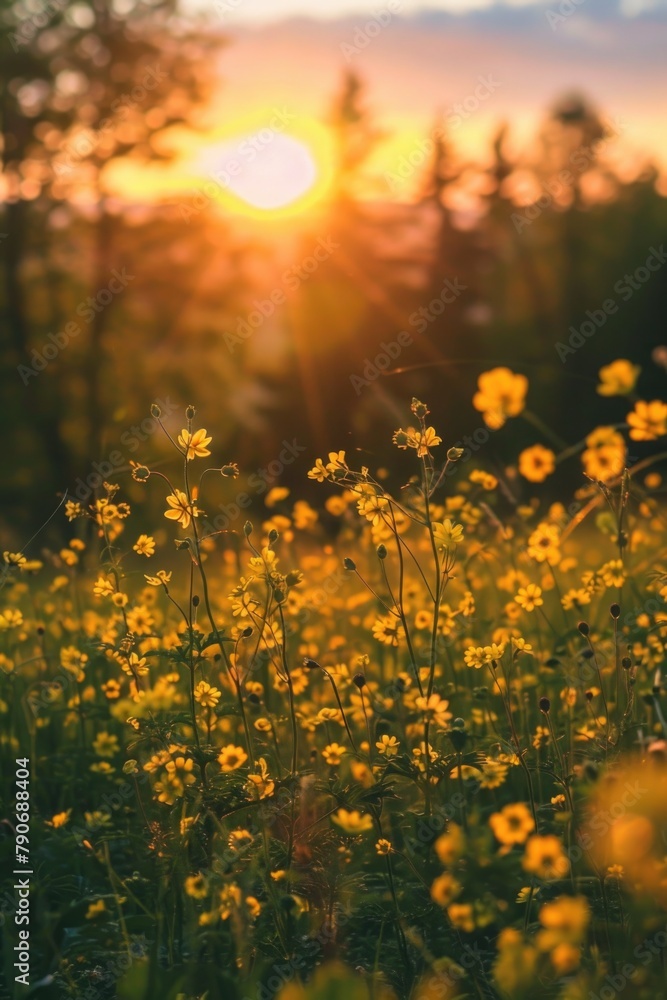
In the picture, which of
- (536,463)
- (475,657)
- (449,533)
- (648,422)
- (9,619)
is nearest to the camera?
(648,422)

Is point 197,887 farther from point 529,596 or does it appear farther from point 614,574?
point 614,574

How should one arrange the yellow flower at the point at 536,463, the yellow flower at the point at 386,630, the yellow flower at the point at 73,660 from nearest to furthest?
the yellow flower at the point at 536,463 → the yellow flower at the point at 386,630 → the yellow flower at the point at 73,660

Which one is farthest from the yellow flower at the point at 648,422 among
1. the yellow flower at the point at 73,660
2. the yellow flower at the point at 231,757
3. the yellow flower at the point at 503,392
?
the yellow flower at the point at 73,660

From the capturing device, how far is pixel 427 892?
8.50 feet

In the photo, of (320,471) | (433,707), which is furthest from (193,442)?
(433,707)

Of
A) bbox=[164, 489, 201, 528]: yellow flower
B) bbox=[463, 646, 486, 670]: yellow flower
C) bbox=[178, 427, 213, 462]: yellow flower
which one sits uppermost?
bbox=[178, 427, 213, 462]: yellow flower

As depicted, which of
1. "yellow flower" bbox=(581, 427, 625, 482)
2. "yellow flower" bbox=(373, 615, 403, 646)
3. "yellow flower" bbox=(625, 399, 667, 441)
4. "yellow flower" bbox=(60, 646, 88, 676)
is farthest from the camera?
"yellow flower" bbox=(60, 646, 88, 676)

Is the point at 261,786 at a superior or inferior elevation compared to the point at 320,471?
inferior

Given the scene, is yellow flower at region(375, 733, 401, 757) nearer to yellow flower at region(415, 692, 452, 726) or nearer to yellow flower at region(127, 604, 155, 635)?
yellow flower at region(415, 692, 452, 726)

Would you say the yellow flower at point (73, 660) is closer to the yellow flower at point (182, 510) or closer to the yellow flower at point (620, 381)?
the yellow flower at point (182, 510)

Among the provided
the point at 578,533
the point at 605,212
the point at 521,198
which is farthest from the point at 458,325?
the point at 578,533

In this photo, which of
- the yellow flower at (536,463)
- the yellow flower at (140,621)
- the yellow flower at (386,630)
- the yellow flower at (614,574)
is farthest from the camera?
the yellow flower at (140,621)

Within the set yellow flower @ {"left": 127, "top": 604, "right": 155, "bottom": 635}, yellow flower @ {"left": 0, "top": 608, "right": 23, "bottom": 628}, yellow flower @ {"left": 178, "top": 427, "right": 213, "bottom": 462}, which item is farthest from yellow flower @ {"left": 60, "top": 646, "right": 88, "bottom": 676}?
yellow flower @ {"left": 178, "top": 427, "right": 213, "bottom": 462}

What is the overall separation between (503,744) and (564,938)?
1131 millimetres
